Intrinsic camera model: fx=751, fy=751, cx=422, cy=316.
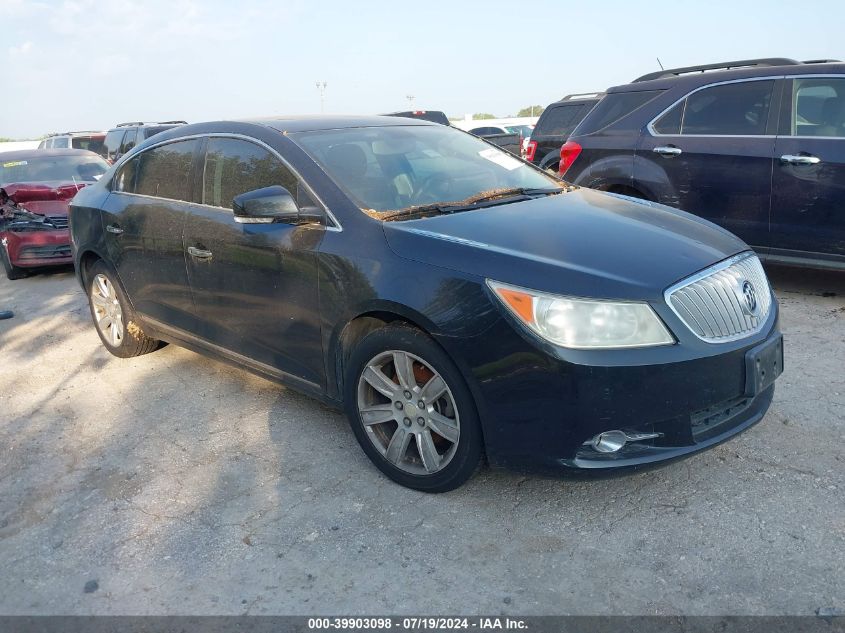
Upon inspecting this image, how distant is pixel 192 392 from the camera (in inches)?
192

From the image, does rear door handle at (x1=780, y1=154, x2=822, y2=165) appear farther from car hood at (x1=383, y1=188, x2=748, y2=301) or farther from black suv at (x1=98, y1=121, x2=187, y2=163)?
black suv at (x1=98, y1=121, x2=187, y2=163)

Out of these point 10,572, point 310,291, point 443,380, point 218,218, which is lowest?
point 10,572

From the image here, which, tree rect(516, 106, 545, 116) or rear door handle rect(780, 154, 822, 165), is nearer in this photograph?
rear door handle rect(780, 154, 822, 165)

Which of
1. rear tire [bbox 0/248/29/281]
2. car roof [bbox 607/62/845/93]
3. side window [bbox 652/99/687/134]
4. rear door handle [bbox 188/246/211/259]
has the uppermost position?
car roof [bbox 607/62/845/93]

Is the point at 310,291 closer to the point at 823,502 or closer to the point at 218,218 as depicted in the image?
the point at 218,218

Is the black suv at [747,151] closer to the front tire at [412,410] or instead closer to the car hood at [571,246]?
the car hood at [571,246]

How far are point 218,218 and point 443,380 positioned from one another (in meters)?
1.82

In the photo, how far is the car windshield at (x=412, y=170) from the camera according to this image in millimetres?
3740

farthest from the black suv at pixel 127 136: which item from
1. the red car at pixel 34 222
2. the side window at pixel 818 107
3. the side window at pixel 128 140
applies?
the side window at pixel 818 107

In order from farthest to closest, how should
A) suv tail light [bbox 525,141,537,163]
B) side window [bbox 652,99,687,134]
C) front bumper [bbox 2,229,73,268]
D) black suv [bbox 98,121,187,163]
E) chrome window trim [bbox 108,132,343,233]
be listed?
black suv [bbox 98,121,187,163]
suv tail light [bbox 525,141,537,163]
front bumper [bbox 2,229,73,268]
side window [bbox 652,99,687,134]
chrome window trim [bbox 108,132,343,233]

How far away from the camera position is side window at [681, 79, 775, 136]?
609cm

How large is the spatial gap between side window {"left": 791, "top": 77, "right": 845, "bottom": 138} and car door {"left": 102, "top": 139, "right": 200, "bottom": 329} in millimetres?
4560

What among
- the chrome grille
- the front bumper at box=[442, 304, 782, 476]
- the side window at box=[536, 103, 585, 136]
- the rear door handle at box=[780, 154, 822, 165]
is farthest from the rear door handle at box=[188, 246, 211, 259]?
the side window at box=[536, 103, 585, 136]

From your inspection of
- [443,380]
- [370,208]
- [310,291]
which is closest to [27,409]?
[310,291]
